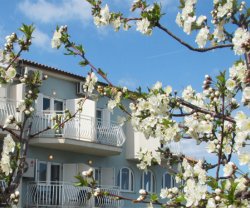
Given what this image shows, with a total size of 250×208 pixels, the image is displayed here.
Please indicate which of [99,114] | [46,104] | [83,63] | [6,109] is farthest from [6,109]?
[83,63]

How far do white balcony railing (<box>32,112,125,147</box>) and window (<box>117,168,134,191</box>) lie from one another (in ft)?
8.15

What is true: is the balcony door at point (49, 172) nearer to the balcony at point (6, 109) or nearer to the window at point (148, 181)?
the balcony at point (6, 109)

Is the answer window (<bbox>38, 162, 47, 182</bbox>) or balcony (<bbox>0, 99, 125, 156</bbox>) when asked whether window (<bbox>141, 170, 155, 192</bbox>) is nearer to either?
balcony (<bbox>0, 99, 125, 156</bbox>)

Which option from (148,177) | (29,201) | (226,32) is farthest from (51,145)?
(226,32)

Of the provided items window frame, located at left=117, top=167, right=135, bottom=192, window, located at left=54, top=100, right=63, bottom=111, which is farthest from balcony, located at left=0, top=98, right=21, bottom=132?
window frame, located at left=117, top=167, right=135, bottom=192

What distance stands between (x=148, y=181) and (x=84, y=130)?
20.0ft

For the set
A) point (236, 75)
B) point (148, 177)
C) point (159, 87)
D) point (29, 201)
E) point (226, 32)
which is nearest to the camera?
point (236, 75)

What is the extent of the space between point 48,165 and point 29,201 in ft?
6.70

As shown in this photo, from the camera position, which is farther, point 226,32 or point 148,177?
point 148,177

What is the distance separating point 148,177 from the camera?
91.7 feet

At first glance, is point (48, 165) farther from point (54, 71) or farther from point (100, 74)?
point (100, 74)

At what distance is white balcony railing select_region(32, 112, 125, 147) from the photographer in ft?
70.8

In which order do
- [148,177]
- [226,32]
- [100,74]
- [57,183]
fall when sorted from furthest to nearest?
[148,177], [57,183], [100,74], [226,32]

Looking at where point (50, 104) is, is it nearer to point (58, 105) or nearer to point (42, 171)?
point (58, 105)
